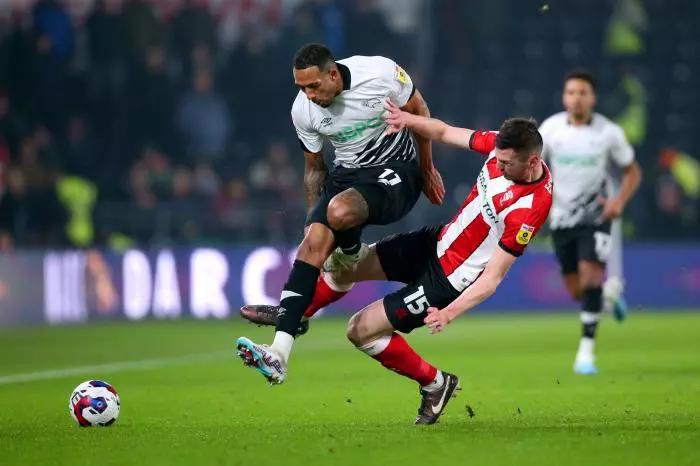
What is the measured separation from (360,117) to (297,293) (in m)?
1.12

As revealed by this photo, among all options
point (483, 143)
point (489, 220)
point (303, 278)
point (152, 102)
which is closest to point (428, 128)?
point (483, 143)

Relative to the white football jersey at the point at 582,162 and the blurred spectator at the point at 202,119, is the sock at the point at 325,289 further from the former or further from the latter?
the blurred spectator at the point at 202,119

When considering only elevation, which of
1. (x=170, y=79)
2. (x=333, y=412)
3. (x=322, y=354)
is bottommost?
(x=322, y=354)

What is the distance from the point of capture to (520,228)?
24.2 feet

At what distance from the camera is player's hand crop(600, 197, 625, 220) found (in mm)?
11586

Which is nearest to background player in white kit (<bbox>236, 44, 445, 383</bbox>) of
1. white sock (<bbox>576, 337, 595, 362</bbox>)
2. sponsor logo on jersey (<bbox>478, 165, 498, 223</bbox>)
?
sponsor logo on jersey (<bbox>478, 165, 498, 223</bbox>)

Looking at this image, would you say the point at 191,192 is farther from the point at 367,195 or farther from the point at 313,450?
the point at 313,450

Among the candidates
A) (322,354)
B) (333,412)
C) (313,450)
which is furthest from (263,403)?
(322,354)

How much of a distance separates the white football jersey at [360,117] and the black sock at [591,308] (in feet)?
12.2

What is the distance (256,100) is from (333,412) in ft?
40.6

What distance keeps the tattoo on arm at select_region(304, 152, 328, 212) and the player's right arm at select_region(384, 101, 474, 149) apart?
0.72 meters

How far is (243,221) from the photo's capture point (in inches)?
770

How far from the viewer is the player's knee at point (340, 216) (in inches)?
304

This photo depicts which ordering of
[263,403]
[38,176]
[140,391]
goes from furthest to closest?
1. [38,176]
2. [140,391]
3. [263,403]
